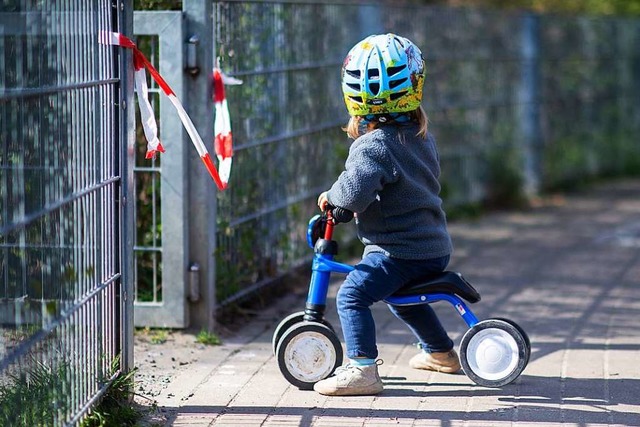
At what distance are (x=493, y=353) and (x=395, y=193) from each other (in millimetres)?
852

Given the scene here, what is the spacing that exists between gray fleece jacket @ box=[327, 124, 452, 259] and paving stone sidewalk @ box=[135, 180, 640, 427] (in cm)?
69

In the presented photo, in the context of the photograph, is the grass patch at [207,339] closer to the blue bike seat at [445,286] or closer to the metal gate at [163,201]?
the metal gate at [163,201]

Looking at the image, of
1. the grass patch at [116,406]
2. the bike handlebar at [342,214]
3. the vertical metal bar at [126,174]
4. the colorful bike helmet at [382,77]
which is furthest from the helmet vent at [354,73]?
the grass patch at [116,406]

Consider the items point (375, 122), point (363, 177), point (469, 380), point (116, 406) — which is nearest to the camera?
point (116, 406)

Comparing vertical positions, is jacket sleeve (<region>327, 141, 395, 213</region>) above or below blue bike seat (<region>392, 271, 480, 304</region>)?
above

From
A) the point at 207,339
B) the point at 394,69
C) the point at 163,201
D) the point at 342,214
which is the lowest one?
the point at 207,339

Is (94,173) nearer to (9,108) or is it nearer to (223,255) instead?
(9,108)

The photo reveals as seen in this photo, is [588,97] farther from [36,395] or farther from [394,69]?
[36,395]

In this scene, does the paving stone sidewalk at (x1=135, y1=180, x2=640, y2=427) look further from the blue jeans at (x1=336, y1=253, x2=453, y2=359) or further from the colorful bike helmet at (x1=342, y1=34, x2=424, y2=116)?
the colorful bike helmet at (x1=342, y1=34, x2=424, y2=116)

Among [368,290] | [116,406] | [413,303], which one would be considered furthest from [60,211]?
[413,303]

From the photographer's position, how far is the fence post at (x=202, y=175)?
6203 mm

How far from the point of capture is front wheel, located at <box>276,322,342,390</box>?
5285 millimetres

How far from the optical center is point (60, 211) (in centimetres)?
407

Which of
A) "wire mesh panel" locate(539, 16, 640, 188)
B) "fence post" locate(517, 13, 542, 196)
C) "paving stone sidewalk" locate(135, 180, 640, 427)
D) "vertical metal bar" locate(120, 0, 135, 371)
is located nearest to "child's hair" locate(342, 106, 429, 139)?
"vertical metal bar" locate(120, 0, 135, 371)
